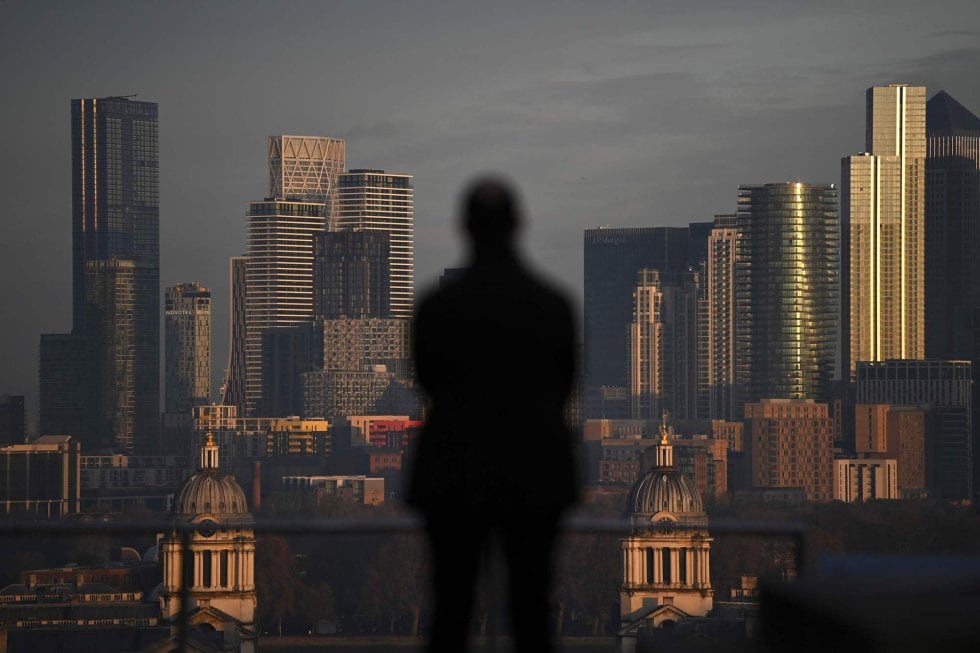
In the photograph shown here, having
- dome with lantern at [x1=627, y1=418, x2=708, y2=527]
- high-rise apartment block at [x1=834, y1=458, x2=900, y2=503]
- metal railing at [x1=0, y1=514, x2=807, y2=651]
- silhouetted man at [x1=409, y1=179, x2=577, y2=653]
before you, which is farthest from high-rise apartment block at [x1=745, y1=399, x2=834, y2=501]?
silhouetted man at [x1=409, y1=179, x2=577, y2=653]

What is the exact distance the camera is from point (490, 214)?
23.4 feet

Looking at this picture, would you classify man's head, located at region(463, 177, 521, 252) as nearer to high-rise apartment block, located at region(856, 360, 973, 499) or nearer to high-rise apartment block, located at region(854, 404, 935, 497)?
high-rise apartment block, located at region(856, 360, 973, 499)

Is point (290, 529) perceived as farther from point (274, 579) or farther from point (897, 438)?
point (897, 438)

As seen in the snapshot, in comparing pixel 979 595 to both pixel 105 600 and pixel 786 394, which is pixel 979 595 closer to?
pixel 105 600

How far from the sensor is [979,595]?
6.69m

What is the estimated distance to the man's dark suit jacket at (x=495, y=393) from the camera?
7.02m

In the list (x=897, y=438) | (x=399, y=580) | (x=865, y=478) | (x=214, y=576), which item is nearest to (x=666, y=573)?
(x=399, y=580)

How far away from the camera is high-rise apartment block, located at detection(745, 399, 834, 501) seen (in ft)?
522

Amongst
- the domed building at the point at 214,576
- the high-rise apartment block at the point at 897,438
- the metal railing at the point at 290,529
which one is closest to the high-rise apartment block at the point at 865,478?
the high-rise apartment block at the point at 897,438

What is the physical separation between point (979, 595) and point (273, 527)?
3.20 metres

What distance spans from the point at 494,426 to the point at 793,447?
15886cm

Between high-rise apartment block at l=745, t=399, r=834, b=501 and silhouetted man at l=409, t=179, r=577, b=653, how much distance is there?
145586 millimetres

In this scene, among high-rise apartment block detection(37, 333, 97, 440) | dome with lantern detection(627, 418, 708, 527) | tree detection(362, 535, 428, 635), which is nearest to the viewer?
tree detection(362, 535, 428, 635)

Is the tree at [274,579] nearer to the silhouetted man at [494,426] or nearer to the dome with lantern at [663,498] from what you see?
the silhouetted man at [494,426]
